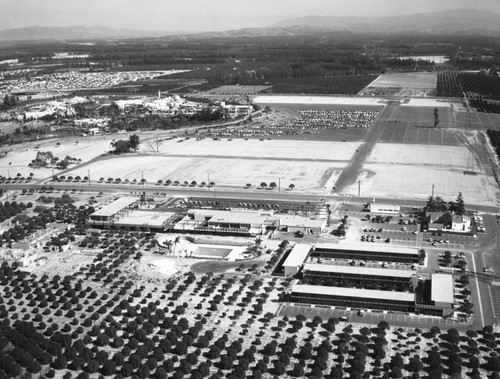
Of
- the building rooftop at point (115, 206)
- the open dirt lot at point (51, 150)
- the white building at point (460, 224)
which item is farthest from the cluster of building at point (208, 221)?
the open dirt lot at point (51, 150)

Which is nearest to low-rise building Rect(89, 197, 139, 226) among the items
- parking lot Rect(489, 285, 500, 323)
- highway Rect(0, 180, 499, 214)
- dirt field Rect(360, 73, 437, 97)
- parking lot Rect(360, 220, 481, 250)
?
highway Rect(0, 180, 499, 214)

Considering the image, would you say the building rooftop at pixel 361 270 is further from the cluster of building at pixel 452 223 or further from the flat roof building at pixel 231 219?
the cluster of building at pixel 452 223

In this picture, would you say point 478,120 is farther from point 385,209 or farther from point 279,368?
point 279,368

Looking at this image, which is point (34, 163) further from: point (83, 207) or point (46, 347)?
point (46, 347)

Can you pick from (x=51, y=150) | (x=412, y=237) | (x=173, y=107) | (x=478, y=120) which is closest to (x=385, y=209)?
(x=412, y=237)

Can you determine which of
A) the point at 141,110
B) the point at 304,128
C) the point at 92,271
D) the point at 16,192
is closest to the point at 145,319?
the point at 92,271
